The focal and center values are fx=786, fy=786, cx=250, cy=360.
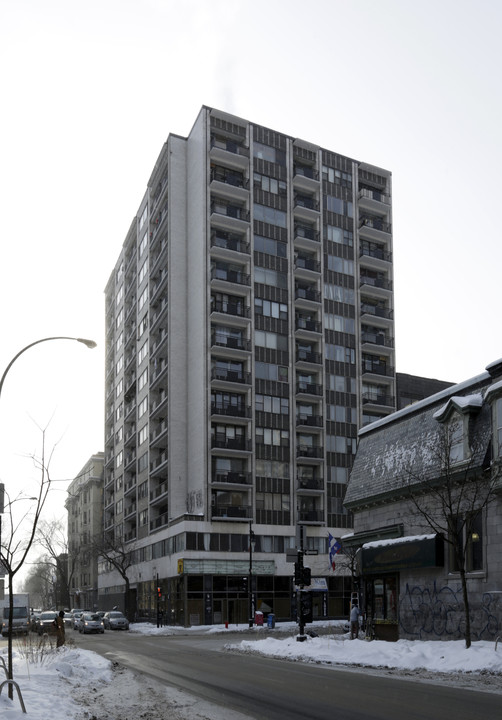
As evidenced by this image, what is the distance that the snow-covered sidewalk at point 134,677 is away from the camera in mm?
14203

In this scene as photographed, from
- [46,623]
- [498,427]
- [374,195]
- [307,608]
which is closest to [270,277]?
[374,195]

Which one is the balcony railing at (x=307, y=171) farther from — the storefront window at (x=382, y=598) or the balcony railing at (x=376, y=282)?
the storefront window at (x=382, y=598)

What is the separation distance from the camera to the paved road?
1367cm

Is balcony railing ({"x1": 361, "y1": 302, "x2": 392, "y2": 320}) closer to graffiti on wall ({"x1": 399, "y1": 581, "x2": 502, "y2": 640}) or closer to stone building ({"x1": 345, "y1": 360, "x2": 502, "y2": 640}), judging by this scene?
stone building ({"x1": 345, "y1": 360, "x2": 502, "y2": 640})

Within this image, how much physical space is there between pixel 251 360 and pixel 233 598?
20.0 m

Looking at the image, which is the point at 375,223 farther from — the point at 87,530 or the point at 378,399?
the point at 87,530

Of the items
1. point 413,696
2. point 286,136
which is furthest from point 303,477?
point 413,696

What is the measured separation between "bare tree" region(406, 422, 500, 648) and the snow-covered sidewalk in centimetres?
224

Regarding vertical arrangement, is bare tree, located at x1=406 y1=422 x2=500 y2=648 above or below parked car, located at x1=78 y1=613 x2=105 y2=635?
above

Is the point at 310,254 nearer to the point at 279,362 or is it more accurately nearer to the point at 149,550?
the point at 279,362

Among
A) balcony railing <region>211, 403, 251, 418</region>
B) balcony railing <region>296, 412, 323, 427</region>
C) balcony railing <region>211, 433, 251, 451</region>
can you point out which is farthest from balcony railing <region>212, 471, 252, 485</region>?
balcony railing <region>296, 412, 323, 427</region>

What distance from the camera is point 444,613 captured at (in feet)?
89.8

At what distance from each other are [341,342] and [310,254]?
29.8 ft

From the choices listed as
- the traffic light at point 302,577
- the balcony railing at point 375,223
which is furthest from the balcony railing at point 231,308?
the traffic light at point 302,577
